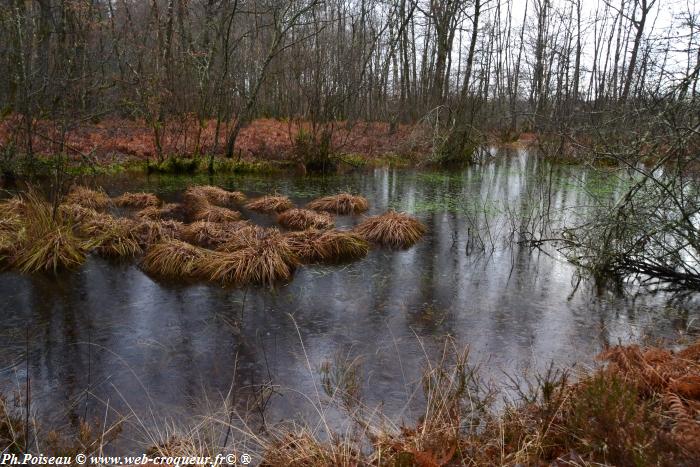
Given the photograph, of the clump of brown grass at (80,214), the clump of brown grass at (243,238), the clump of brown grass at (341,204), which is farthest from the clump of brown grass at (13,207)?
the clump of brown grass at (341,204)

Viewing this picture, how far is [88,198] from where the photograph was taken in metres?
10.4

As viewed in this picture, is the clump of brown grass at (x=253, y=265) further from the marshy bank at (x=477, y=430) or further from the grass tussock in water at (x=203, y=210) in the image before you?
the marshy bank at (x=477, y=430)

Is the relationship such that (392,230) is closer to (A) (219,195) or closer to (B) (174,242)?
(B) (174,242)

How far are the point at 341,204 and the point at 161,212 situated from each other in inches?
148

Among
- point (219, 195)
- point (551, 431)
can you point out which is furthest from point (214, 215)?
A: point (551, 431)

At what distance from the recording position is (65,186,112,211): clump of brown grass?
33.5 ft

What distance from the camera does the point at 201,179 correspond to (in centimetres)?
1471

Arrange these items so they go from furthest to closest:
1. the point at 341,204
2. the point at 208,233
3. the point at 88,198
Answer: the point at 341,204, the point at 88,198, the point at 208,233

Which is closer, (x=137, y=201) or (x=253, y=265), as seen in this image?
(x=253, y=265)

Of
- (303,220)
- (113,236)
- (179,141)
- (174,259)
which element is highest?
(179,141)

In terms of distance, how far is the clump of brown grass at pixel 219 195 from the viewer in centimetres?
1182

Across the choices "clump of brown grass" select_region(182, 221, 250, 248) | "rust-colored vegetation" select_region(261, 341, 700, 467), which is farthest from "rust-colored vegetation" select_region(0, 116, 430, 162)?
"rust-colored vegetation" select_region(261, 341, 700, 467)

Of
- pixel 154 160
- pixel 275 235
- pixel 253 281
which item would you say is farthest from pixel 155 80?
pixel 253 281

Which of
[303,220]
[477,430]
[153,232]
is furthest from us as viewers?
[303,220]
